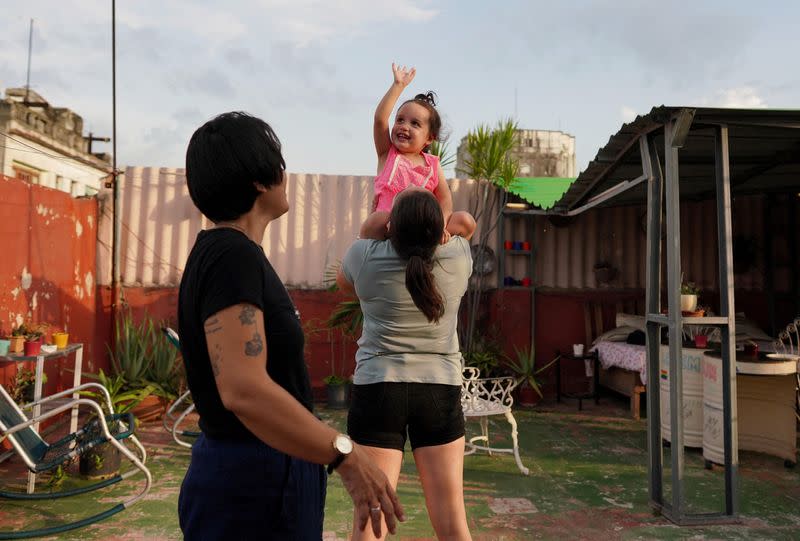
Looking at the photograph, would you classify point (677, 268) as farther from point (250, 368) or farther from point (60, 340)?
point (60, 340)

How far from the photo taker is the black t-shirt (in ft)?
3.84

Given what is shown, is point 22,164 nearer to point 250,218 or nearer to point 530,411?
point 530,411

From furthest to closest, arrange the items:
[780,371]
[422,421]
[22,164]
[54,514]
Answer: [22,164] < [780,371] < [54,514] < [422,421]

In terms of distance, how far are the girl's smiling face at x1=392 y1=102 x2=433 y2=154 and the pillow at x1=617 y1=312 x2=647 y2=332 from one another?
530 cm

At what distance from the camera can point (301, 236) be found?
750 centimetres

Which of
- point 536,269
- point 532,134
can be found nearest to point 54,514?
point 536,269

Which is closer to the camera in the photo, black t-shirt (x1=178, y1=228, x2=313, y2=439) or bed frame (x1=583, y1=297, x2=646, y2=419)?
black t-shirt (x1=178, y1=228, x2=313, y2=439)

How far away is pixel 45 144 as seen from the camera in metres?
16.2

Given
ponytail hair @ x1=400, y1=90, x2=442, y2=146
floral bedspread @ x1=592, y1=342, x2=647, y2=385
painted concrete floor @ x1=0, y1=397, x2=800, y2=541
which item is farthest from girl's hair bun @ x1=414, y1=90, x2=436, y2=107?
floral bedspread @ x1=592, y1=342, x2=647, y2=385

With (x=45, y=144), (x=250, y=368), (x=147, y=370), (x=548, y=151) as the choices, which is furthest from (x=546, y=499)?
(x=548, y=151)

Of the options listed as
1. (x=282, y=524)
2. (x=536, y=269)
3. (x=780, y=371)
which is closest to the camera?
(x=282, y=524)

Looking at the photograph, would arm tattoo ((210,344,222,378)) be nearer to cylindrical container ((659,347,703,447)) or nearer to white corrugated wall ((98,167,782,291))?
cylindrical container ((659,347,703,447))

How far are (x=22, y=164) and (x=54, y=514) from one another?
12730mm

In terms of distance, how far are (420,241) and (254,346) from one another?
994 mm
